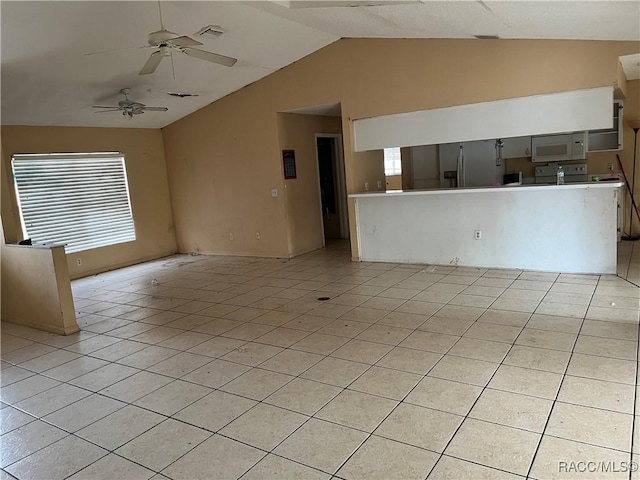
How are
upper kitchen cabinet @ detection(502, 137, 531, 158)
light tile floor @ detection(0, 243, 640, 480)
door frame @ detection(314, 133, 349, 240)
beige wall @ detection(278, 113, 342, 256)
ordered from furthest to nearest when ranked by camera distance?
door frame @ detection(314, 133, 349, 240) → beige wall @ detection(278, 113, 342, 256) → upper kitchen cabinet @ detection(502, 137, 531, 158) → light tile floor @ detection(0, 243, 640, 480)

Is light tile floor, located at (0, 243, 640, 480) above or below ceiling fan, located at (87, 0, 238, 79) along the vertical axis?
below

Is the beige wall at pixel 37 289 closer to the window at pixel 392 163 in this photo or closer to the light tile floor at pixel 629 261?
the light tile floor at pixel 629 261

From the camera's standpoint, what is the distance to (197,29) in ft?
15.1

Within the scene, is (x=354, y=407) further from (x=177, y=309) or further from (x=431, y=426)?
(x=177, y=309)

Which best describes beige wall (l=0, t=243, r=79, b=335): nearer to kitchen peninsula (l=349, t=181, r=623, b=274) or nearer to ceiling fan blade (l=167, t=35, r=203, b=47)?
ceiling fan blade (l=167, t=35, r=203, b=47)

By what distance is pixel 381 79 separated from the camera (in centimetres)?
576

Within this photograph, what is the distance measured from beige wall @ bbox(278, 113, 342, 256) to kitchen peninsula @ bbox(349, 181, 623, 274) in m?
1.25

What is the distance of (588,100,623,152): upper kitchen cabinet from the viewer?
6277mm

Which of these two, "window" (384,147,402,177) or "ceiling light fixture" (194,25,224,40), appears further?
"window" (384,147,402,177)

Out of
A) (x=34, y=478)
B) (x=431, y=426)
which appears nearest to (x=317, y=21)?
(x=431, y=426)

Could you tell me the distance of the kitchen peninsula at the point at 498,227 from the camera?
480 centimetres

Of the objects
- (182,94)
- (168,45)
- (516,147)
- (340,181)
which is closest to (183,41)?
(168,45)

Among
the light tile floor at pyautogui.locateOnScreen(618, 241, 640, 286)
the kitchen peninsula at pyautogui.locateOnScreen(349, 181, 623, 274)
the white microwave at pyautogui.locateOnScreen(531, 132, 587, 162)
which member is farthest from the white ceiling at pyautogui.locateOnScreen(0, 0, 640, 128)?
the light tile floor at pyautogui.locateOnScreen(618, 241, 640, 286)

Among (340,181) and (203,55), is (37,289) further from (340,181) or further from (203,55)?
(340,181)
